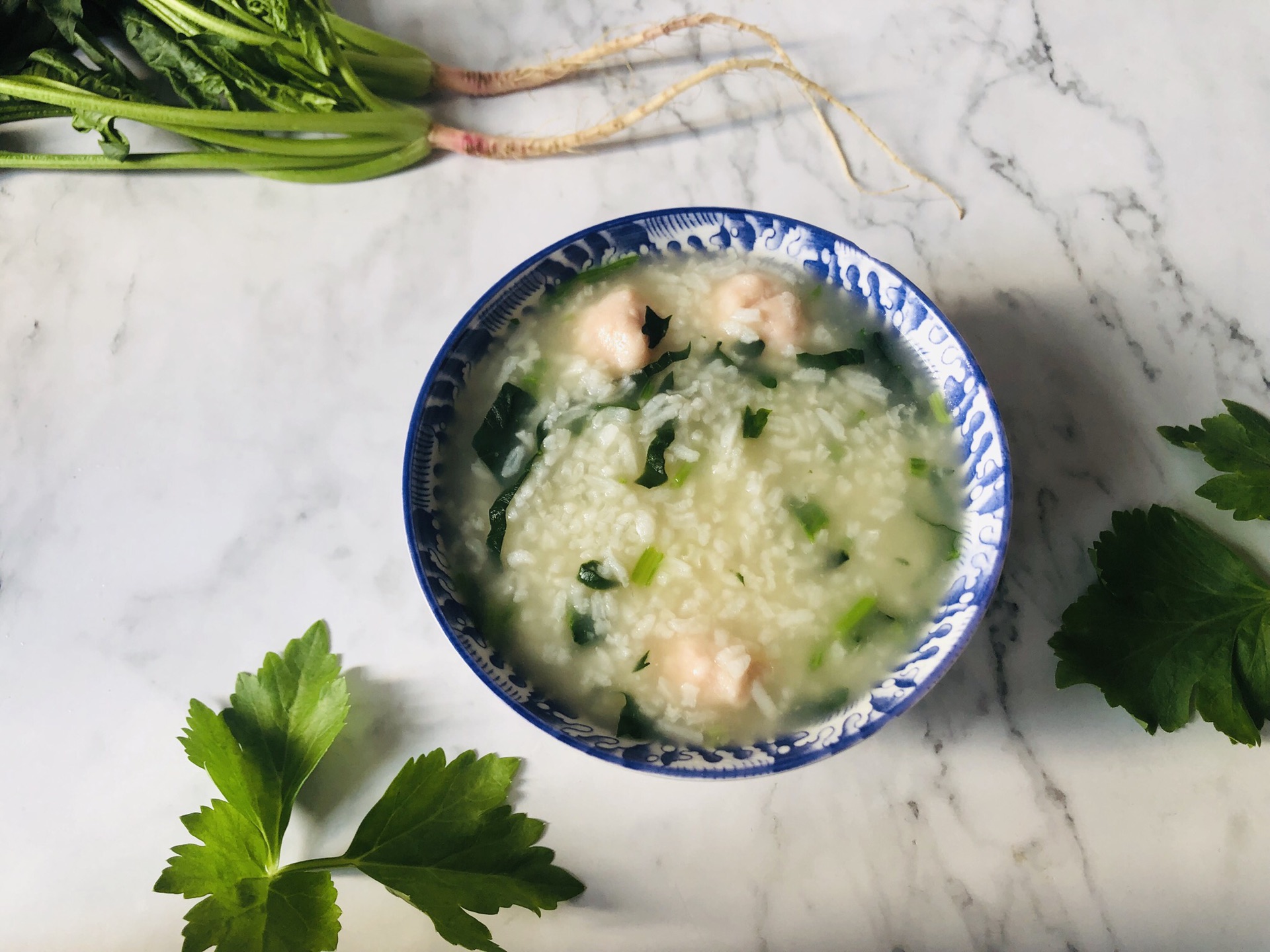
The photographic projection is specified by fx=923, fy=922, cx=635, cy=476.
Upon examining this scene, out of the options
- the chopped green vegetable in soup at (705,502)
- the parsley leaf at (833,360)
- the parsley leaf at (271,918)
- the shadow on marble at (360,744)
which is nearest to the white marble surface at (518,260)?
the shadow on marble at (360,744)

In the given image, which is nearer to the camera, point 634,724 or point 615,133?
point 634,724

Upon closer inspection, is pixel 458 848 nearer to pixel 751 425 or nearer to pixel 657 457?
pixel 657 457

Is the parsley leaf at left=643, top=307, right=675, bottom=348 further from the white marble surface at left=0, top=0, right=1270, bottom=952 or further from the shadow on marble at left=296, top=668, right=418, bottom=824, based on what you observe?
the shadow on marble at left=296, top=668, right=418, bottom=824

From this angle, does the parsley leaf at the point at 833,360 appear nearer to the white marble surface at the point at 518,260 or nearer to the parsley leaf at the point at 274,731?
the white marble surface at the point at 518,260

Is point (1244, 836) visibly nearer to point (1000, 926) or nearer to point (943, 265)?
point (1000, 926)

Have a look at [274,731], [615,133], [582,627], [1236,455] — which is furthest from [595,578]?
[1236,455]

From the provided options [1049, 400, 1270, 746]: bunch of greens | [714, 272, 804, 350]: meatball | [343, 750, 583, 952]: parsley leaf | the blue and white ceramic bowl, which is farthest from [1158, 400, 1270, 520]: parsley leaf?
[343, 750, 583, 952]: parsley leaf
